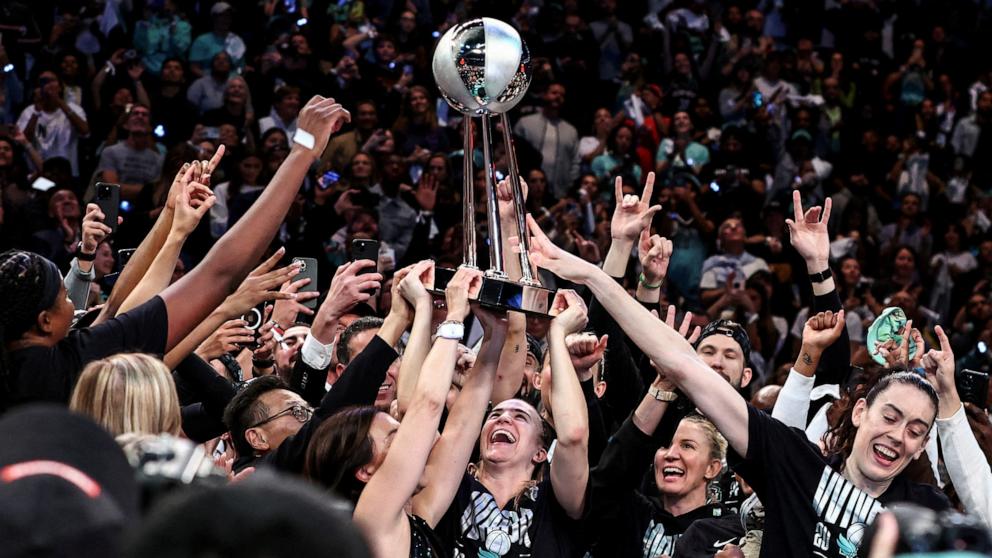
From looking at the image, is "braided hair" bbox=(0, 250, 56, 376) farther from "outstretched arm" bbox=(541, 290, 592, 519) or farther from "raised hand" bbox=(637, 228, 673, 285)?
"raised hand" bbox=(637, 228, 673, 285)

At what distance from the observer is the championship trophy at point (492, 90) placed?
3.55 m

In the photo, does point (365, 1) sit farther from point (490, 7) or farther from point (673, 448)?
point (673, 448)

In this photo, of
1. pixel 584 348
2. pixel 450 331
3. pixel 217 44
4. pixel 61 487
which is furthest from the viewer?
pixel 217 44

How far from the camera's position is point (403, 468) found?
3.06m

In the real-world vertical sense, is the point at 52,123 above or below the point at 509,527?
above

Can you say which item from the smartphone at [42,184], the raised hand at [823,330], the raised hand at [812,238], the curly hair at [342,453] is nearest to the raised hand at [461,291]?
the curly hair at [342,453]

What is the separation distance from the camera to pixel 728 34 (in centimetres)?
1352

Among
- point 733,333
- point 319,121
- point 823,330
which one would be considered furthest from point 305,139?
point 733,333

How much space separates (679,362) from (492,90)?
94cm

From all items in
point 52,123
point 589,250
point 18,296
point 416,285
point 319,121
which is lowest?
point 18,296

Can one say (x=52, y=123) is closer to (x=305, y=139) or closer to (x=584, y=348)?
(x=584, y=348)

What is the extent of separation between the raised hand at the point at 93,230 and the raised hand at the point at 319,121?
1.21 meters

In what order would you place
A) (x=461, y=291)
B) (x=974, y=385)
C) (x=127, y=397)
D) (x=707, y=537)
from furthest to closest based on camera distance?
1. (x=974, y=385)
2. (x=707, y=537)
3. (x=461, y=291)
4. (x=127, y=397)

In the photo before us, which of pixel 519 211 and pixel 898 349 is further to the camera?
pixel 898 349
